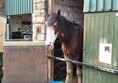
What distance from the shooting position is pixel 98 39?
4.59 meters

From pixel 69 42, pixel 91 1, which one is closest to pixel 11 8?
pixel 69 42

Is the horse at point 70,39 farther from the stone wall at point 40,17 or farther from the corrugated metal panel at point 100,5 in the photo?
the stone wall at point 40,17

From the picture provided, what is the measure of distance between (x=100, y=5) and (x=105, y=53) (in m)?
0.85

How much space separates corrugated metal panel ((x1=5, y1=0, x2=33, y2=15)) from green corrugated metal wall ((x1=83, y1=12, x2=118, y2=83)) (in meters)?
3.00

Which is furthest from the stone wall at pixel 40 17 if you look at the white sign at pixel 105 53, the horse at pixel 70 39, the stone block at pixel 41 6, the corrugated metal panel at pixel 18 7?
the white sign at pixel 105 53

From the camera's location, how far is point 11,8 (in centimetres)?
902

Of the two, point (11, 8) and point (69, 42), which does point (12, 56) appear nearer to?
point (69, 42)

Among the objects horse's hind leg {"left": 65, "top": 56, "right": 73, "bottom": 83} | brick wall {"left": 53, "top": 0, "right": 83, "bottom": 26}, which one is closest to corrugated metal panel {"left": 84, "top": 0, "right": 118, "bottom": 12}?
horse's hind leg {"left": 65, "top": 56, "right": 73, "bottom": 83}

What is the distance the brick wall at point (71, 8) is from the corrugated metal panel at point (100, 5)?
1842 millimetres

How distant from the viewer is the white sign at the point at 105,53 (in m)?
4.31

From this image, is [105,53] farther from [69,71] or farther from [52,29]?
[69,71]

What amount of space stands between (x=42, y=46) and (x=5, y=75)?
1.11 metres

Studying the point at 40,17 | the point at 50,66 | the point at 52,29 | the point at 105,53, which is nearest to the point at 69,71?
the point at 50,66

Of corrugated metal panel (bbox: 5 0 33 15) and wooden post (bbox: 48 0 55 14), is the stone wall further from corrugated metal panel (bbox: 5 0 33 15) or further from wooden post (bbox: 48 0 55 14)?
corrugated metal panel (bbox: 5 0 33 15)
